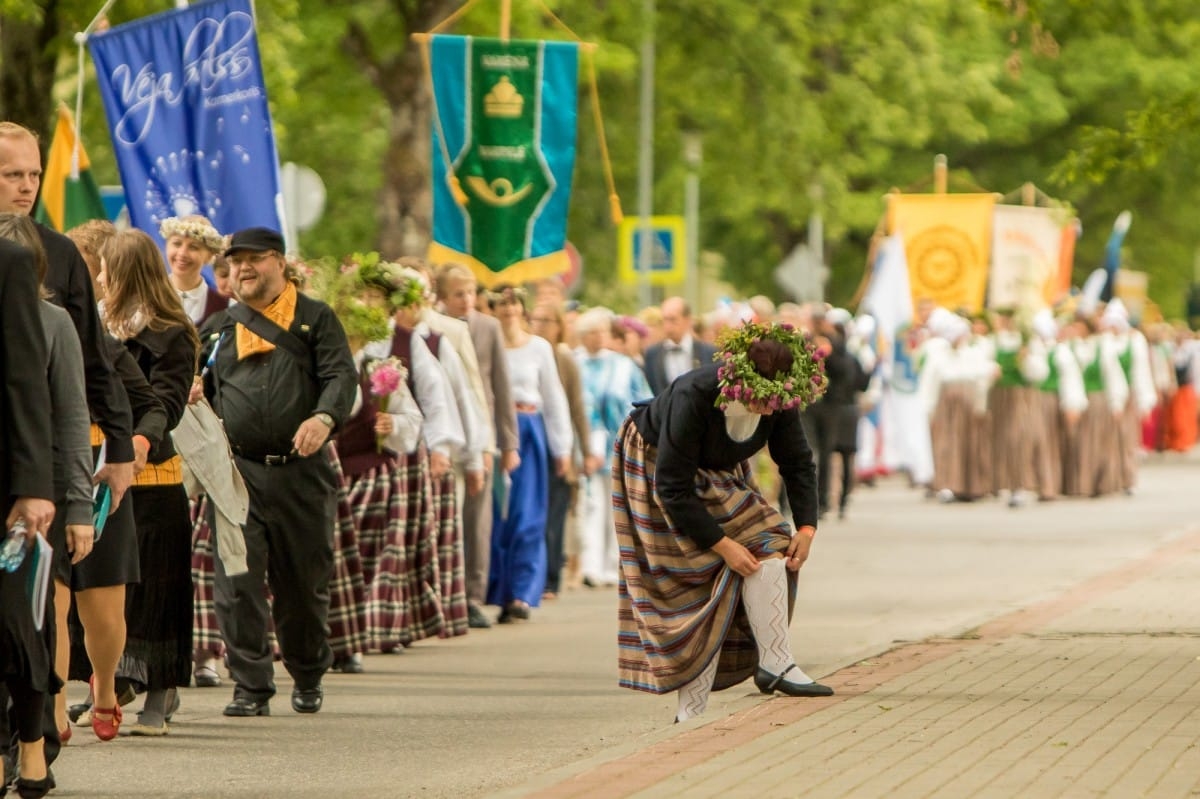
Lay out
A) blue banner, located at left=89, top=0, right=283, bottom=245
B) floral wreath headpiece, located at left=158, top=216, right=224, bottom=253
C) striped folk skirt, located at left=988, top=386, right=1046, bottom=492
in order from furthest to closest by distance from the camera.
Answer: striped folk skirt, located at left=988, top=386, right=1046, bottom=492 < blue banner, located at left=89, top=0, right=283, bottom=245 < floral wreath headpiece, located at left=158, top=216, right=224, bottom=253

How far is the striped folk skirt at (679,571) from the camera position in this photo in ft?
31.4

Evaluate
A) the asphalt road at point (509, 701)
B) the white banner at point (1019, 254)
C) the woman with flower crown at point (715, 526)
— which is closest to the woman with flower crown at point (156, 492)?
the asphalt road at point (509, 701)

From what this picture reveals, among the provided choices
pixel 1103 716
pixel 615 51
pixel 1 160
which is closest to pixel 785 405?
pixel 1103 716

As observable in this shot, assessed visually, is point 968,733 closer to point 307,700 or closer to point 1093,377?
point 307,700

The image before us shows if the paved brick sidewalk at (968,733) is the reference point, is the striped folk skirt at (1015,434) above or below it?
below

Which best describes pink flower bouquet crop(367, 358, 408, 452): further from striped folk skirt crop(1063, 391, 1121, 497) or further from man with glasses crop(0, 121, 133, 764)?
striped folk skirt crop(1063, 391, 1121, 497)

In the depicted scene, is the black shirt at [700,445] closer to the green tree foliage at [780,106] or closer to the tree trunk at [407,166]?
the green tree foliage at [780,106]

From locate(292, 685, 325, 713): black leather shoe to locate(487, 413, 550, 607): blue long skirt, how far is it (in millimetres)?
4654

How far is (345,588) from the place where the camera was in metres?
12.3

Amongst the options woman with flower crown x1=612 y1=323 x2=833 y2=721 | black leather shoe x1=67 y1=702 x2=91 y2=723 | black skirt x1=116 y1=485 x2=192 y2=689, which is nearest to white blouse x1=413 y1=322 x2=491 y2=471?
black leather shoe x1=67 y1=702 x2=91 y2=723

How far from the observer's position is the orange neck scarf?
10.2 m

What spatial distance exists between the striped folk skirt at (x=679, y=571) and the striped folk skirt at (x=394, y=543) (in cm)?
330

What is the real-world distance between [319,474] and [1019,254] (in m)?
23.6

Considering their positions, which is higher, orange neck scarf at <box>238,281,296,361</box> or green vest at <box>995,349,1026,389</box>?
orange neck scarf at <box>238,281,296,361</box>
